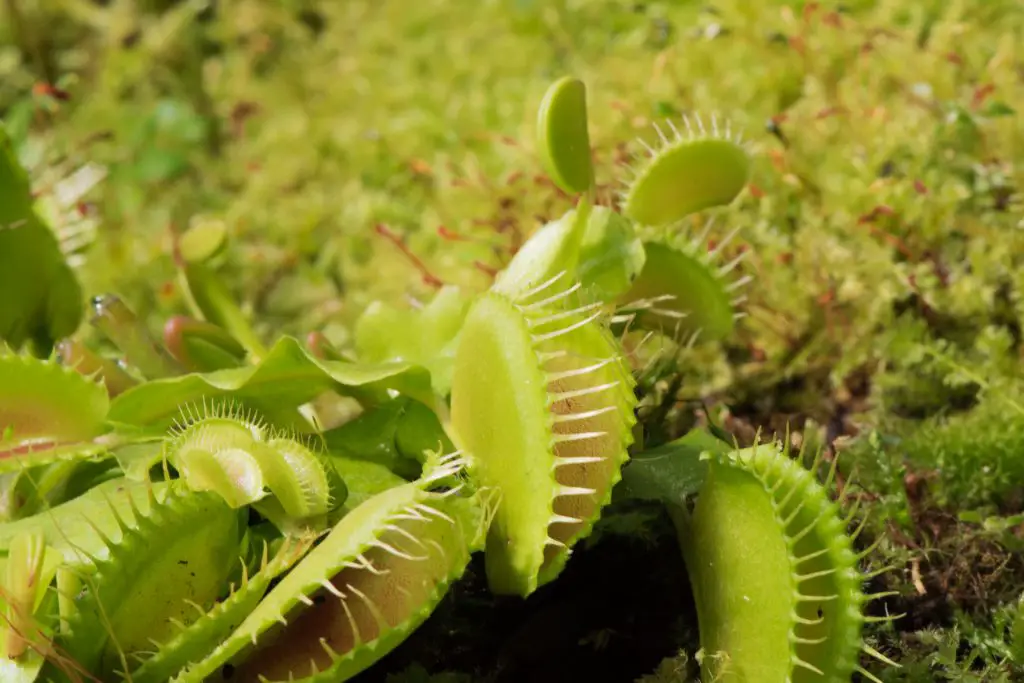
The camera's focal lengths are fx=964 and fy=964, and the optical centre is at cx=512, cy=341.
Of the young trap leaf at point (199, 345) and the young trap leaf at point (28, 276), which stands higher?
the young trap leaf at point (28, 276)

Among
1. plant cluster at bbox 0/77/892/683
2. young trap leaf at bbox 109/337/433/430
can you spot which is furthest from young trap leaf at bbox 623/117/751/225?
young trap leaf at bbox 109/337/433/430

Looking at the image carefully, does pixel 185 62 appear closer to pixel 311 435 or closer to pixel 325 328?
pixel 325 328

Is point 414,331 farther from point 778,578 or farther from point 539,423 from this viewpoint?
point 778,578

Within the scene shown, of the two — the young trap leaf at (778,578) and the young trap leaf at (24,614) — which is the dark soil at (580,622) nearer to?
the young trap leaf at (778,578)

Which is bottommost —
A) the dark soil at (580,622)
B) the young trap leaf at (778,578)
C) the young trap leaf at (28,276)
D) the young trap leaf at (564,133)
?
the dark soil at (580,622)

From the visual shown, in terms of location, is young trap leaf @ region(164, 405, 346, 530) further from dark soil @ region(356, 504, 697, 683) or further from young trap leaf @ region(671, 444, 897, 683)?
young trap leaf @ region(671, 444, 897, 683)

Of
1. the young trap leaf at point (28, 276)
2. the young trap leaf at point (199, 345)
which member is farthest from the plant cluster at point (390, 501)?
the young trap leaf at point (28, 276)
